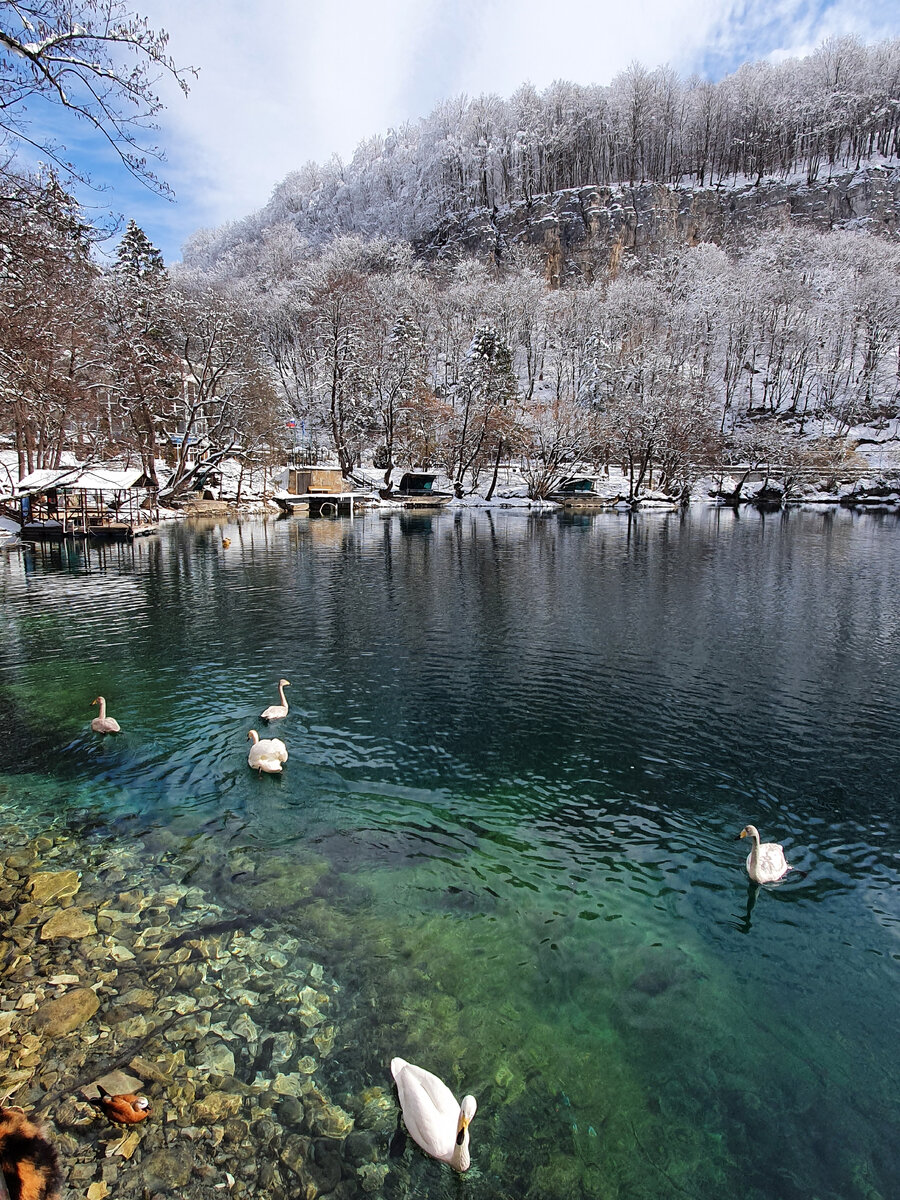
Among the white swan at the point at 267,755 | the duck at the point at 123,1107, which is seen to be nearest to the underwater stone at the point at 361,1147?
the duck at the point at 123,1107

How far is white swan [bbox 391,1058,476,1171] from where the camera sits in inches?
155

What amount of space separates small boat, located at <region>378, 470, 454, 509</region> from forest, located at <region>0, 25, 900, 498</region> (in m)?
3.69

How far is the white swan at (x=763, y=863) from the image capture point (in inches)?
273

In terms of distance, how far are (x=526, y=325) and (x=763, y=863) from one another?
96121mm

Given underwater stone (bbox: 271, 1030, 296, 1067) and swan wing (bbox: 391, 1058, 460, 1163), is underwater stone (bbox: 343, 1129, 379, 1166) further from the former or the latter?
underwater stone (bbox: 271, 1030, 296, 1067)

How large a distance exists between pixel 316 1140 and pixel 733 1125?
3.00m

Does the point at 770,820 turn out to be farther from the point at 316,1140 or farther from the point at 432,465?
the point at 432,465

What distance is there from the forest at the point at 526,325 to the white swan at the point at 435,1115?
25.0 meters

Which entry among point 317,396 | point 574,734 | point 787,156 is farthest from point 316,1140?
point 787,156

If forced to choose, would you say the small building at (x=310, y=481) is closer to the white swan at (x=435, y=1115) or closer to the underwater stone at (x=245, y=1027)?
the underwater stone at (x=245, y=1027)

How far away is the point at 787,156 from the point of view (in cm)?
11312

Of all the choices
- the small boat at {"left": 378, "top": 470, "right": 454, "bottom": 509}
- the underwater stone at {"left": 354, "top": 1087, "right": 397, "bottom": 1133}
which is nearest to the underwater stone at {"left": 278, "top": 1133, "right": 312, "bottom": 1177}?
the underwater stone at {"left": 354, "top": 1087, "right": 397, "bottom": 1133}

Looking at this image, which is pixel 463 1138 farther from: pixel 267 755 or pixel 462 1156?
pixel 267 755

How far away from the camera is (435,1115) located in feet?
13.3
